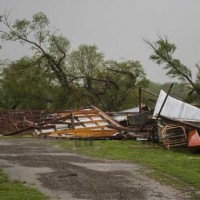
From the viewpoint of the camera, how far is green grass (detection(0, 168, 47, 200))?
33.6 feet

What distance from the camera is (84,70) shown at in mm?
57312

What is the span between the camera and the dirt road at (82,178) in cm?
1112

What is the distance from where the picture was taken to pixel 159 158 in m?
18.2

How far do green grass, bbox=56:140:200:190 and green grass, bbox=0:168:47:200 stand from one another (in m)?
4.04


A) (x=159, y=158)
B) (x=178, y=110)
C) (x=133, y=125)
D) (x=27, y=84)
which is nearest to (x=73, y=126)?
(x=133, y=125)

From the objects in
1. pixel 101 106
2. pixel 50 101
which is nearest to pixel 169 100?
pixel 101 106

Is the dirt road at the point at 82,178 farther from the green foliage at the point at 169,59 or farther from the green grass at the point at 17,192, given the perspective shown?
the green foliage at the point at 169,59

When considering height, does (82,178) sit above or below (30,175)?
below

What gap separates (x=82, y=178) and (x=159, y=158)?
225 inches

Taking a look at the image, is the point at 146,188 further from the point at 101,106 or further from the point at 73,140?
the point at 101,106

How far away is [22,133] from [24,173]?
62.1ft

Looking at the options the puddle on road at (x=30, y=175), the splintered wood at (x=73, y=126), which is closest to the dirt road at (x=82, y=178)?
the puddle on road at (x=30, y=175)

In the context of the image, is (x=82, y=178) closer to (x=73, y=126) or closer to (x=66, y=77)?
(x=73, y=126)

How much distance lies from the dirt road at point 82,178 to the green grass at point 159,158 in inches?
29.3
